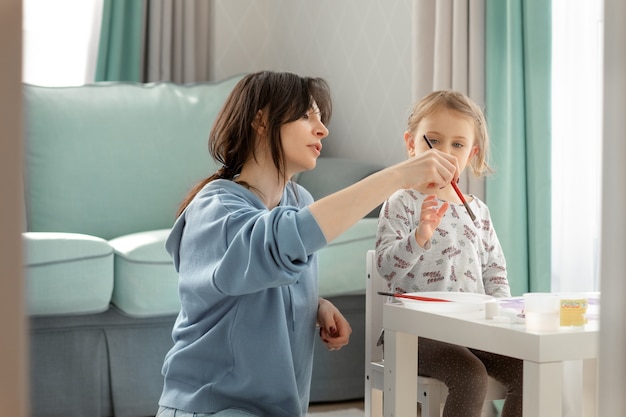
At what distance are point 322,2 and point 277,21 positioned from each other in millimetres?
371

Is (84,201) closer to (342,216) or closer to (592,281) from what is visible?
(592,281)

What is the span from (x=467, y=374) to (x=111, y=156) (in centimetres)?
183

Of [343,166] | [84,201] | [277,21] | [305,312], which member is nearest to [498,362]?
[305,312]

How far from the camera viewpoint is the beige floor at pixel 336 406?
2.71 metres

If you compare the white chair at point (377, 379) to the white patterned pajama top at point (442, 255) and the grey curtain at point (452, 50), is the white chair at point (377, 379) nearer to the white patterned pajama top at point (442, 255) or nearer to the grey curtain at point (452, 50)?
the white patterned pajama top at point (442, 255)

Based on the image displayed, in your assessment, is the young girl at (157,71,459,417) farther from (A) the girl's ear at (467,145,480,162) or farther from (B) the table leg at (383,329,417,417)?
(A) the girl's ear at (467,145,480,162)

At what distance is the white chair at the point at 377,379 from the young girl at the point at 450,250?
1.1 inches

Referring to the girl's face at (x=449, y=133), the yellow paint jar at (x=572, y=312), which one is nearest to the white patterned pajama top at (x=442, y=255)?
the girl's face at (x=449, y=133)

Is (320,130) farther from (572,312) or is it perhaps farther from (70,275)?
(70,275)

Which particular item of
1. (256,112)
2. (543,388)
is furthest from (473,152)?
(543,388)

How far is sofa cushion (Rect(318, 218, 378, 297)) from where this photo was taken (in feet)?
8.75

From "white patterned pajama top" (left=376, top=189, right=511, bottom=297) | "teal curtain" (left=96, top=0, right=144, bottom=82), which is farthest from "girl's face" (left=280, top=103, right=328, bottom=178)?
"teal curtain" (left=96, top=0, right=144, bottom=82)

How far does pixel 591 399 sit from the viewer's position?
1641 mm

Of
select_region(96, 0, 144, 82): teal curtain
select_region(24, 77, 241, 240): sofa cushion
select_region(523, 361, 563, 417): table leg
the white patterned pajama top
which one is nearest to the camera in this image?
select_region(523, 361, 563, 417): table leg
